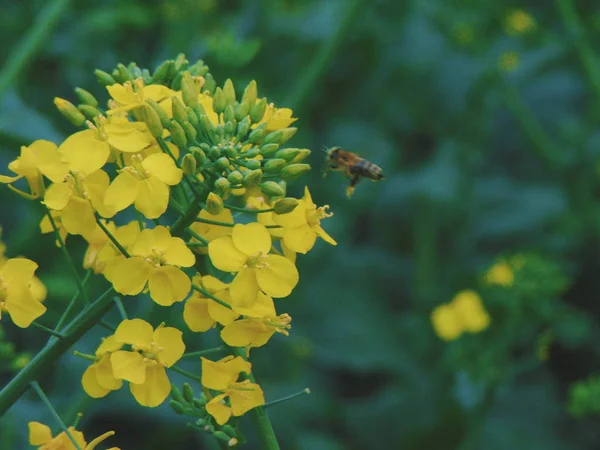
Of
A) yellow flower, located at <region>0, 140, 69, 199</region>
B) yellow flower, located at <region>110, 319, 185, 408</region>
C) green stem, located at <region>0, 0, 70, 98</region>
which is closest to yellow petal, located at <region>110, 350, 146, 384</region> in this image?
yellow flower, located at <region>110, 319, 185, 408</region>

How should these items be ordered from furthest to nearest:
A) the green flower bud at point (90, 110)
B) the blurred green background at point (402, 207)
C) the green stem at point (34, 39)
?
the blurred green background at point (402, 207) → the green stem at point (34, 39) → the green flower bud at point (90, 110)

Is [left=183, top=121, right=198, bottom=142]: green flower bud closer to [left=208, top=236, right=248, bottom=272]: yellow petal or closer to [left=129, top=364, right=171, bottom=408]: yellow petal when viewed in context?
[left=208, top=236, right=248, bottom=272]: yellow petal

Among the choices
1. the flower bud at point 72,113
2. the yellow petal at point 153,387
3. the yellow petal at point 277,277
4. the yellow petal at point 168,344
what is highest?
the flower bud at point 72,113

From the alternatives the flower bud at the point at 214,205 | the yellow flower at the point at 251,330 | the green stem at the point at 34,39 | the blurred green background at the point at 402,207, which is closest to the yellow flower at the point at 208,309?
the yellow flower at the point at 251,330

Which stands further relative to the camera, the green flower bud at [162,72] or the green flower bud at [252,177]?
the green flower bud at [162,72]

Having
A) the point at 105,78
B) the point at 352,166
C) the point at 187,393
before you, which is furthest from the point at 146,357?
the point at 352,166

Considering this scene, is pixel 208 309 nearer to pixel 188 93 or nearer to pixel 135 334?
pixel 135 334

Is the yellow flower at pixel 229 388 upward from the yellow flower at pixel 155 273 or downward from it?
downward

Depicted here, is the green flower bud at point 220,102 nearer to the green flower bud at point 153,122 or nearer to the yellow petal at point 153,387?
the green flower bud at point 153,122

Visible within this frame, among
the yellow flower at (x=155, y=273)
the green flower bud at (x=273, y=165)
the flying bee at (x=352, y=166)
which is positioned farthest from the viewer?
the flying bee at (x=352, y=166)
